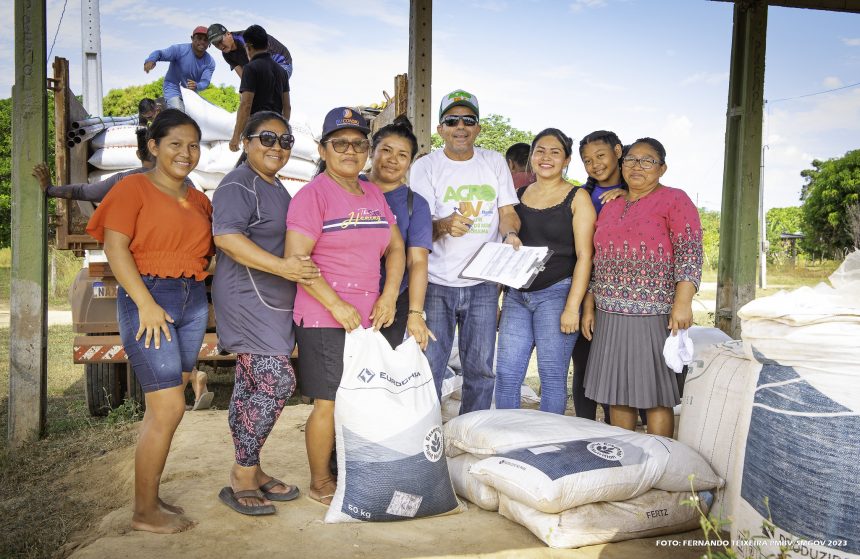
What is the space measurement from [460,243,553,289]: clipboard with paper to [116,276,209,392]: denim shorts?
128 centimetres

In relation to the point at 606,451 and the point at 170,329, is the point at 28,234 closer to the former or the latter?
the point at 170,329

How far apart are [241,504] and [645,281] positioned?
2.16m

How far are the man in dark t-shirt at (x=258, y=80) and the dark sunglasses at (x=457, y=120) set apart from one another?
1817 millimetres

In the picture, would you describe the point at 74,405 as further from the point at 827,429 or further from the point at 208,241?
the point at 827,429

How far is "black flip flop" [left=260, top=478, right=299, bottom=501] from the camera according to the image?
3.25 meters

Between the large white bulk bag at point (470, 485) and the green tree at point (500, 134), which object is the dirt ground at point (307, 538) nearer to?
the large white bulk bag at point (470, 485)

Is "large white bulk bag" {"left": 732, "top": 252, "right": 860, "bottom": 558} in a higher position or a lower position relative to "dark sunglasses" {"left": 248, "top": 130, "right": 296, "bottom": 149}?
lower

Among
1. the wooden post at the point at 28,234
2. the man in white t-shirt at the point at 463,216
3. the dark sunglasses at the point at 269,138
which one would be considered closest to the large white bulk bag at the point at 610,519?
the man in white t-shirt at the point at 463,216

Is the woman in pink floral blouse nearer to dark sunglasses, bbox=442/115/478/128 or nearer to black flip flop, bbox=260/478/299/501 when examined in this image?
dark sunglasses, bbox=442/115/478/128

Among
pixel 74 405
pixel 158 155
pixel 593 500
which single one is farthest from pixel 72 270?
pixel 593 500

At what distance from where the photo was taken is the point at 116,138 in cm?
518

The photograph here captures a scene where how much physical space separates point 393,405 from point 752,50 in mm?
4356

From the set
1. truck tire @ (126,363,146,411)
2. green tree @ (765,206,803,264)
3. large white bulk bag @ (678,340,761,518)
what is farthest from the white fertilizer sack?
green tree @ (765,206,803,264)

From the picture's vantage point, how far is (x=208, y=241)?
10.1ft
